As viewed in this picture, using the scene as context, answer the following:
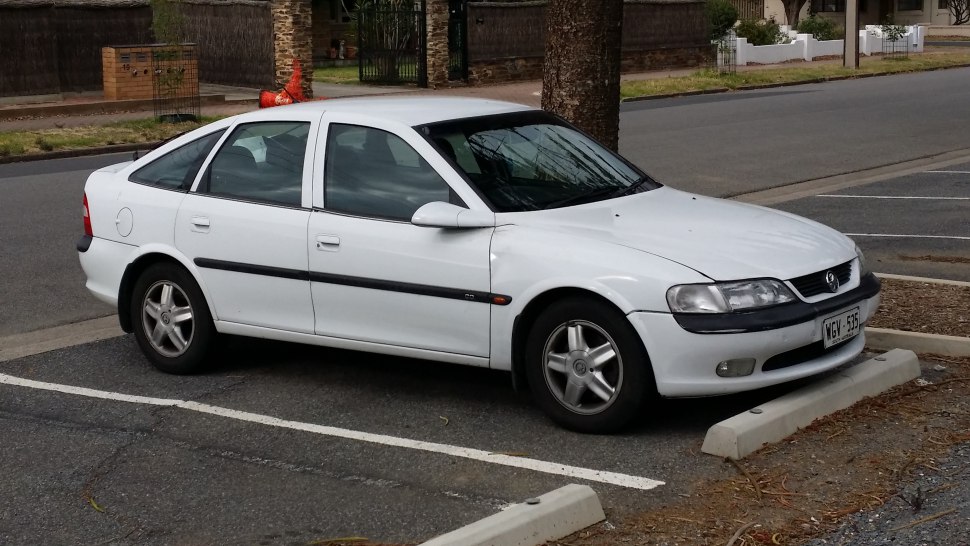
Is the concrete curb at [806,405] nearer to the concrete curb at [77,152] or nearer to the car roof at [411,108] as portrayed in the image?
the car roof at [411,108]

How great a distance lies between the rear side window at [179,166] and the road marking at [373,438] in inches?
47.5

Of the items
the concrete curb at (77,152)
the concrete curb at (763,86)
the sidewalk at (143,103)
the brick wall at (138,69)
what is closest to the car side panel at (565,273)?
the concrete curb at (77,152)

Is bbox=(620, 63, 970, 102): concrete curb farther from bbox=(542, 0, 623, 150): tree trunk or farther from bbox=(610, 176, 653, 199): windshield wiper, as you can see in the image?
bbox=(610, 176, 653, 199): windshield wiper

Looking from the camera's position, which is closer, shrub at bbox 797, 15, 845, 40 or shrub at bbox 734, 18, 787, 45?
shrub at bbox 734, 18, 787, 45

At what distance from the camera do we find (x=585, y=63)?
894 cm

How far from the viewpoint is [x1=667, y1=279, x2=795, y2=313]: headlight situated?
5785 millimetres

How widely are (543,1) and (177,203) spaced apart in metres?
29.5

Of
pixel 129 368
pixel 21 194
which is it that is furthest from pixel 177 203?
pixel 21 194

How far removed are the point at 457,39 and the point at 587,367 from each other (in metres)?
28.1

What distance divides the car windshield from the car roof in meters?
0.08

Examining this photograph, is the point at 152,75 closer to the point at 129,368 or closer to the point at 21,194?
the point at 21,194

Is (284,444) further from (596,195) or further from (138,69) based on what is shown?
(138,69)

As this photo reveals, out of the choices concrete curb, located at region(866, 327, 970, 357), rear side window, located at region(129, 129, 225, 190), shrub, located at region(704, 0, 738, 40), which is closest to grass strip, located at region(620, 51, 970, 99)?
shrub, located at region(704, 0, 738, 40)

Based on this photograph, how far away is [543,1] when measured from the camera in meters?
35.9
